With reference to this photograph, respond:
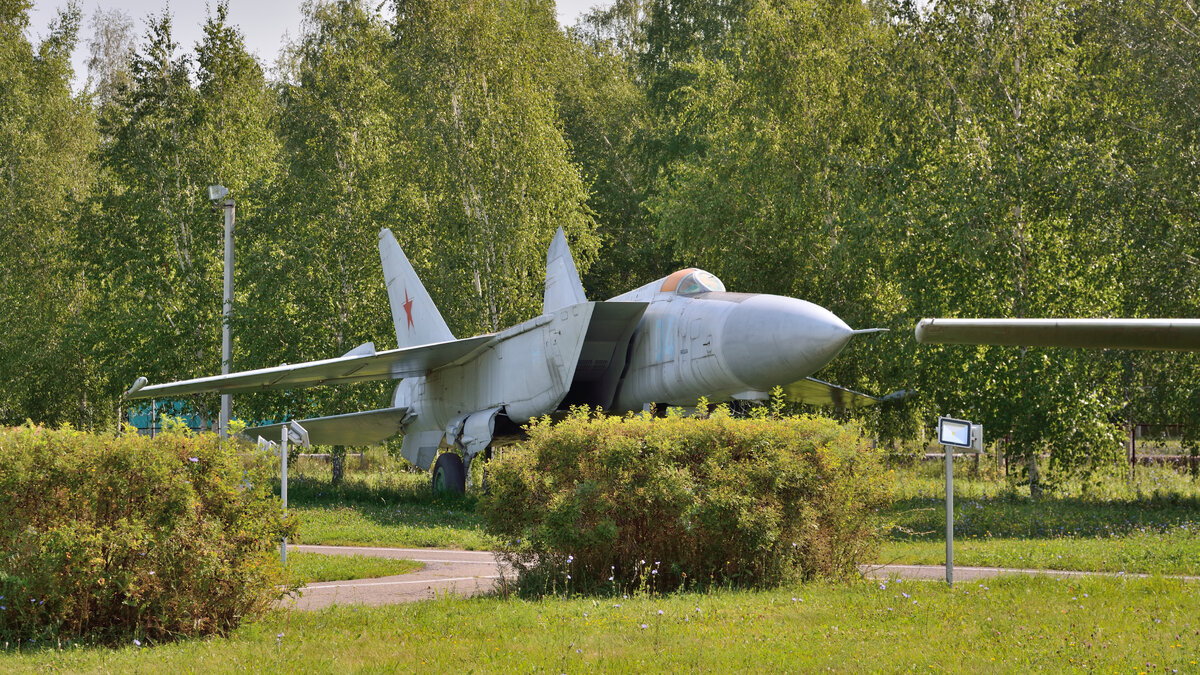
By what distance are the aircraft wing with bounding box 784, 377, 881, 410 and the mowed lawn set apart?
11.3 meters

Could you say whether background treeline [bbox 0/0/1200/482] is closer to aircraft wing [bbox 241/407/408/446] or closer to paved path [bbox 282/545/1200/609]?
aircraft wing [bbox 241/407/408/446]

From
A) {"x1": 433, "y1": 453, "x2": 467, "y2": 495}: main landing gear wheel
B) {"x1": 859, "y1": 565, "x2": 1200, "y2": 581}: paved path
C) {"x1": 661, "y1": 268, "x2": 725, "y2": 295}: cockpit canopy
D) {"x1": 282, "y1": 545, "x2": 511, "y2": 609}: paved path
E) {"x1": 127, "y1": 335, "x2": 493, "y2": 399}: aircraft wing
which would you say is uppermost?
{"x1": 661, "y1": 268, "x2": 725, "y2": 295}: cockpit canopy

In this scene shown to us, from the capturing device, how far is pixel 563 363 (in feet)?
55.7

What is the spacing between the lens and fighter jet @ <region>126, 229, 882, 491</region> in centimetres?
1406

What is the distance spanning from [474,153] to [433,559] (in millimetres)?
15492

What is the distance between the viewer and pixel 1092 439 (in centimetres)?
1870

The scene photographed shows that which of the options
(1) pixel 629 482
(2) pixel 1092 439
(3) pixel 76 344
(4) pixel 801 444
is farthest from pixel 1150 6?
(3) pixel 76 344

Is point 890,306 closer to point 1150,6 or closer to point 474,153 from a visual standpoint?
point 1150,6

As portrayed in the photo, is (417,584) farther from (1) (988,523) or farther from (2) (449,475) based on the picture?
(2) (449,475)

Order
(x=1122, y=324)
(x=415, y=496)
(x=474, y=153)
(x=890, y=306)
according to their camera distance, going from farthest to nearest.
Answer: (x=474, y=153)
(x=890, y=306)
(x=415, y=496)
(x=1122, y=324)

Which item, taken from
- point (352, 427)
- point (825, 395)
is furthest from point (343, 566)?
A: point (825, 395)

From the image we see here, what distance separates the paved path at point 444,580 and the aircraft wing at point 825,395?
28.3ft

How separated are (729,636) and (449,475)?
14131 millimetres

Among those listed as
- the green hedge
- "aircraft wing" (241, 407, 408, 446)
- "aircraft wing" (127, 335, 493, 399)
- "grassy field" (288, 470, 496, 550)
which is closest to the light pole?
"aircraft wing" (241, 407, 408, 446)
